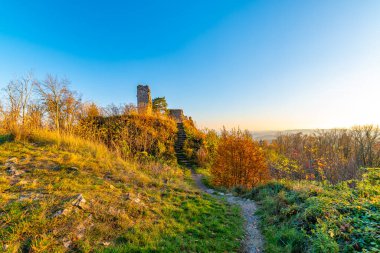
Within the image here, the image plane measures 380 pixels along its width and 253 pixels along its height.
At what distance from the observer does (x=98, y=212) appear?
3.17 m

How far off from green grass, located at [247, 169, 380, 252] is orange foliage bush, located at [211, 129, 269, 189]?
2382 millimetres

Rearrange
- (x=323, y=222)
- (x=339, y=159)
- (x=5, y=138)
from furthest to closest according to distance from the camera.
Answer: (x=339, y=159)
(x=5, y=138)
(x=323, y=222)

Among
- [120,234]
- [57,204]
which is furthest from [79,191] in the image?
[120,234]

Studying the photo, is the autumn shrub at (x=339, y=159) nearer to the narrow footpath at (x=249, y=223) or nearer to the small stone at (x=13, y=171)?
the narrow footpath at (x=249, y=223)

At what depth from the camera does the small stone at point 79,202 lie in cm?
315

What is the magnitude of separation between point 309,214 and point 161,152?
904 centimetres

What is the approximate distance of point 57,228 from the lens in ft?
8.38

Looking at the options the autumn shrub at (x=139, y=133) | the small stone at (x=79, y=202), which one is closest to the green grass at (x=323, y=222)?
the small stone at (x=79, y=202)

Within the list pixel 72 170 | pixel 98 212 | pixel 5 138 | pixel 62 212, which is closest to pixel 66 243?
pixel 62 212

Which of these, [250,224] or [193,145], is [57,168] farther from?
[193,145]

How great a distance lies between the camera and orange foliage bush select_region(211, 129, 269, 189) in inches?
284

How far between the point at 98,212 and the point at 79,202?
415mm

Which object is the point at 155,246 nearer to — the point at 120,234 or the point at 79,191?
the point at 120,234

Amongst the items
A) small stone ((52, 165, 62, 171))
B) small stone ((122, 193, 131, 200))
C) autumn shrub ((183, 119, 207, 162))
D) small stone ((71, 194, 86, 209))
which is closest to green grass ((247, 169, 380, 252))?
small stone ((122, 193, 131, 200))
